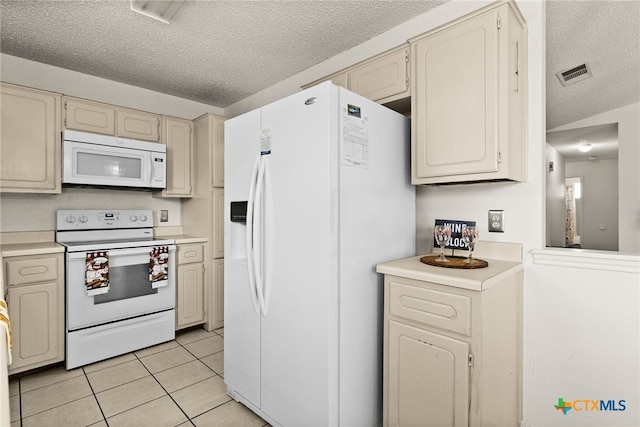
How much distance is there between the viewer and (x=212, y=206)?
10.9ft

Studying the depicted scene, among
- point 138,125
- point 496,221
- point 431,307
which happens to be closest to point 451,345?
point 431,307

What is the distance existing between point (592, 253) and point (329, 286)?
1.30m

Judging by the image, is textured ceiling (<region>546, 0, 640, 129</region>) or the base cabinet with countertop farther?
textured ceiling (<region>546, 0, 640, 129</region>)

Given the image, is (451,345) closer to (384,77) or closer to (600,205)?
(384,77)

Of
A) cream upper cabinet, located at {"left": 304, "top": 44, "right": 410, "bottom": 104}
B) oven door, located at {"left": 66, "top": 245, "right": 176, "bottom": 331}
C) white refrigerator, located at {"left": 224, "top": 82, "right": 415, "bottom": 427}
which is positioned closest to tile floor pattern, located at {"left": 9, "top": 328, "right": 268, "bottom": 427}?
white refrigerator, located at {"left": 224, "top": 82, "right": 415, "bottom": 427}

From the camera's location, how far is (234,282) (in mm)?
2055

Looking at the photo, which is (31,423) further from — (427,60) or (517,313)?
(427,60)

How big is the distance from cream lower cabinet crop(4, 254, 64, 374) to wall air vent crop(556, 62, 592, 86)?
4340mm

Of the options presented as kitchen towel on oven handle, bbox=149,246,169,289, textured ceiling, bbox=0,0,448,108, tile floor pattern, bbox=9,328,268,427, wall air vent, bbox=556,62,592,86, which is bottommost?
tile floor pattern, bbox=9,328,268,427

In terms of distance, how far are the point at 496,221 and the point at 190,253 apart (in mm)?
2740

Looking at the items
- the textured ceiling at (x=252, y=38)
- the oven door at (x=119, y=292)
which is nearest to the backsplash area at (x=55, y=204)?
the oven door at (x=119, y=292)

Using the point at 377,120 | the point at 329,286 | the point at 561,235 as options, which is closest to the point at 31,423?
the point at 329,286

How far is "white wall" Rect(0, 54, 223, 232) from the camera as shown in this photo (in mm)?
2723

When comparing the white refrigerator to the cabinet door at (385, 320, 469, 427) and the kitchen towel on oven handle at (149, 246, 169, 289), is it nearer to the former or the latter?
the cabinet door at (385, 320, 469, 427)
